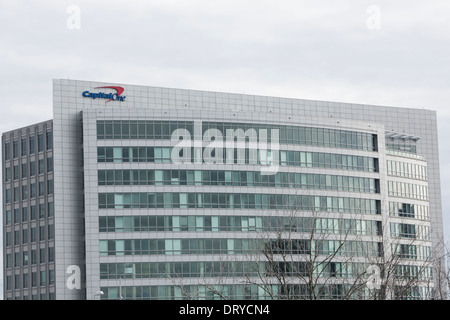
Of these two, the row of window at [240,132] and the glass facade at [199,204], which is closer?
the glass facade at [199,204]

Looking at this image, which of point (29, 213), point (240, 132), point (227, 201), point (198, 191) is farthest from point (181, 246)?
point (29, 213)

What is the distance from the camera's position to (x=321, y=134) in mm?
121500

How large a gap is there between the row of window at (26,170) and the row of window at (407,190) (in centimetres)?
4816

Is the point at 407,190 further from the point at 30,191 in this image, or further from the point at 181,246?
the point at 30,191

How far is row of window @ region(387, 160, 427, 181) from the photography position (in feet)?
419

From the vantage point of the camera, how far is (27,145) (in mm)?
134625

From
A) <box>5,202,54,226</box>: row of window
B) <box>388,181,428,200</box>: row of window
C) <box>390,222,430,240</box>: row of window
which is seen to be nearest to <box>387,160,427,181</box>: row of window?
<box>388,181,428,200</box>: row of window

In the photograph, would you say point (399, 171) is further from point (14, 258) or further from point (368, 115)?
point (14, 258)

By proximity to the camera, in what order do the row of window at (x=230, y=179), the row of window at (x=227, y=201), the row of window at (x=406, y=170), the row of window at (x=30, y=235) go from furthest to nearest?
the row of window at (x=406, y=170)
the row of window at (x=30, y=235)
the row of window at (x=230, y=179)
the row of window at (x=227, y=201)

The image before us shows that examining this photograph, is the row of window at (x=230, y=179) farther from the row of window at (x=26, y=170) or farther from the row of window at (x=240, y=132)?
the row of window at (x=26, y=170)

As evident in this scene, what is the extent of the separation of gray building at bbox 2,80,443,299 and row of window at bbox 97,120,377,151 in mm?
148

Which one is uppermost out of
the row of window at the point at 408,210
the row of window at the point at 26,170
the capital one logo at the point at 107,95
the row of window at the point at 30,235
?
the capital one logo at the point at 107,95

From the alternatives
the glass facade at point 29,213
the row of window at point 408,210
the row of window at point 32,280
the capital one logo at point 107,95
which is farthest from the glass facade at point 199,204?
the glass facade at point 29,213

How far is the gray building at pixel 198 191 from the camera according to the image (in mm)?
112250
